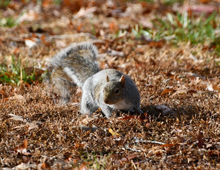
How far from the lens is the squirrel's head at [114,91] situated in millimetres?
3236

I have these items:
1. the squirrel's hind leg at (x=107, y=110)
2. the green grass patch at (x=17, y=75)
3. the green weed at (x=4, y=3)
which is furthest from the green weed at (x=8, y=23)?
the squirrel's hind leg at (x=107, y=110)

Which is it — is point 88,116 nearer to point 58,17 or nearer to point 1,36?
point 1,36

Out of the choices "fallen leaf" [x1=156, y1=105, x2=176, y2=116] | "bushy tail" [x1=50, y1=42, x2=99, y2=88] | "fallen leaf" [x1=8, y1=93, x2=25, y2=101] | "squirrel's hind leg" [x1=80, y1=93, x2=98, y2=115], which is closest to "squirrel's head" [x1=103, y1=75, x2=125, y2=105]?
"squirrel's hind leg" [x1=80, y1=93, x2=98, y2=115]

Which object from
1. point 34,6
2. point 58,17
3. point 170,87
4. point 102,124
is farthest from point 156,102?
point 34,6

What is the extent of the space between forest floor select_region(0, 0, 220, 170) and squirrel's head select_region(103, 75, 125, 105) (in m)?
0.22

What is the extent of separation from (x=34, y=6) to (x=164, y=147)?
20.9 ft

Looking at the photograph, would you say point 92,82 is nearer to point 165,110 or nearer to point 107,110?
point 107,110

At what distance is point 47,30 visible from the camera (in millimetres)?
6789

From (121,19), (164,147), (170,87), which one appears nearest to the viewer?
(164,147)

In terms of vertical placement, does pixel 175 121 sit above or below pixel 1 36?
below

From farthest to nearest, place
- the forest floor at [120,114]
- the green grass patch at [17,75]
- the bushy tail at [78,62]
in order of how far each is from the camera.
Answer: the green grass patch at [17,75] → the bushy tail at [78,62] → the forest floor at [120,114]

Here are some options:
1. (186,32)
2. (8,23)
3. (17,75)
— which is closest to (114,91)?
(17,75)

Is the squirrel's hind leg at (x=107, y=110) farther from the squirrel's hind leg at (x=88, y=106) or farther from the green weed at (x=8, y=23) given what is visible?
the green weed at (x=8, y=23)

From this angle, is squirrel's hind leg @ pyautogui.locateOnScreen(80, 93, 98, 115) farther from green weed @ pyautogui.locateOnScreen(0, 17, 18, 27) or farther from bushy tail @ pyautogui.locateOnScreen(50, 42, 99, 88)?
green weed @ pyautogui.locateOnScreen(0, 17, 18, 27)
